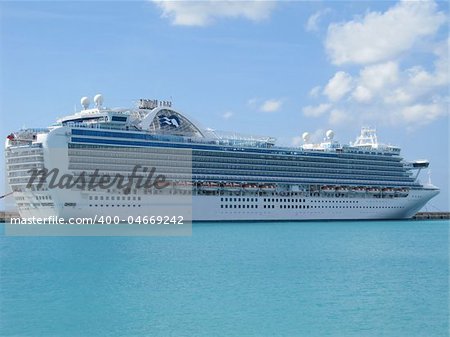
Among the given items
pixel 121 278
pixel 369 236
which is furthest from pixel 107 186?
pixel 121 278

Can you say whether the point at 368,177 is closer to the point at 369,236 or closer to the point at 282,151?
the point at 282,151

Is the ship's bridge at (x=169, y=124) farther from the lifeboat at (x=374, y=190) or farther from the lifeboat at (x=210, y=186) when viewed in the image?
the lifeboat at (x=374, y=190)

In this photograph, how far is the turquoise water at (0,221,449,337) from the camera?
1808 cm

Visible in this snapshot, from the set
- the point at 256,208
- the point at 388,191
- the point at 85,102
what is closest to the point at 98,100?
the point at 85,102

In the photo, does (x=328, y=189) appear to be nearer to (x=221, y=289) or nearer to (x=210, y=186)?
(x=210, y=186)

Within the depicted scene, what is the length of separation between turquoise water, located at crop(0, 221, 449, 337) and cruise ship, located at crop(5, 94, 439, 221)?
12.1 metres

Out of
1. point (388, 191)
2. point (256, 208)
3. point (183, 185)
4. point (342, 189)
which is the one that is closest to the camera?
point (183, 185)

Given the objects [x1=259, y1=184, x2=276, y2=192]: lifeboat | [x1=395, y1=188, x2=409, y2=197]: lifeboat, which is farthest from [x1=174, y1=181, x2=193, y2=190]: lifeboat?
[x1=395, y1=188, x2=409, y2=197]: lifeboat

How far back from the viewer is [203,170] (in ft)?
185

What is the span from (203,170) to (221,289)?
3398 cm

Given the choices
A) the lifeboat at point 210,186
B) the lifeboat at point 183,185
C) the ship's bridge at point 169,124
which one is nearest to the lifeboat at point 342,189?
the lifeboat at point 210,186

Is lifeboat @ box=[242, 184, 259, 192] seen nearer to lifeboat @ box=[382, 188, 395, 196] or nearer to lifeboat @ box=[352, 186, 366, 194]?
lifeboat @ box=[352, 186, 366, 194]

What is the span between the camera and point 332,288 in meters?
23.1

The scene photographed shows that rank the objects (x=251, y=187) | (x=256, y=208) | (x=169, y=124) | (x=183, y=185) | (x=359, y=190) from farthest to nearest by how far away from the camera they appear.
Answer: (x=359, y=190) < (x=251, y=187) < (x=256, y=208) < (x=169, y=124) < (x=183, y=185)
